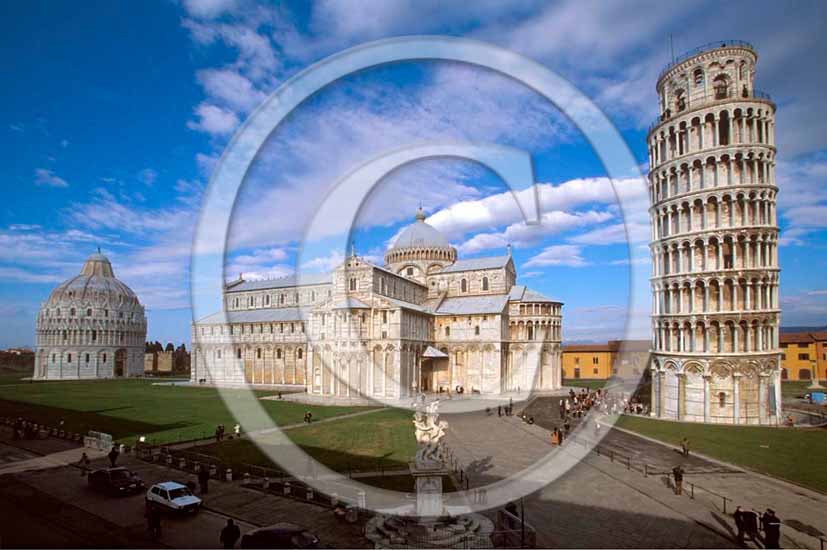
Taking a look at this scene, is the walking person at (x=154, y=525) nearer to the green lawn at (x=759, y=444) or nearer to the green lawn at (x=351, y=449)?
the green lawn at (x=351, y=449)

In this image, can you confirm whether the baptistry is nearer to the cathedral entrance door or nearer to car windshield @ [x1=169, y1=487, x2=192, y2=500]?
the cathedral entrance door

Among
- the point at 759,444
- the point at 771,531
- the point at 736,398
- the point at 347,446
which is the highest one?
the point at 736,398

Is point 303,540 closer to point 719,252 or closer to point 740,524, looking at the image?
point 740,524

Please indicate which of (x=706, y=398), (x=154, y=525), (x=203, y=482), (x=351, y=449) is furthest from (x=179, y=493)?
(x=706, y=398)

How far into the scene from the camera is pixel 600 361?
266 ft

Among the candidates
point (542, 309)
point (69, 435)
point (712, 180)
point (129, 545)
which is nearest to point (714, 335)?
point (712, 180)

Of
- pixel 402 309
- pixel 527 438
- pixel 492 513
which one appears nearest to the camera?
pixel 492 513

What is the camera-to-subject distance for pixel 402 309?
5159 cm

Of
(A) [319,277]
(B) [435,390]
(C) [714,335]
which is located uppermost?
(A) [319,277]

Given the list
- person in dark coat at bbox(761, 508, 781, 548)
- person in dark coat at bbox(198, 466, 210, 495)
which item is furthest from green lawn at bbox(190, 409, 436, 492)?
person in dark coat at bbox(761, 508, 781, 548)

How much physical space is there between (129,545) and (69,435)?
813 inches

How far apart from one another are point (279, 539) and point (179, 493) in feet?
20.0

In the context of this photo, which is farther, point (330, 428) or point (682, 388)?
point (682, 388)

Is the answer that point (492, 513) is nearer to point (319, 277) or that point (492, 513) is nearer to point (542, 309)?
point (542, 309)
